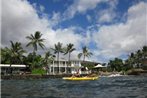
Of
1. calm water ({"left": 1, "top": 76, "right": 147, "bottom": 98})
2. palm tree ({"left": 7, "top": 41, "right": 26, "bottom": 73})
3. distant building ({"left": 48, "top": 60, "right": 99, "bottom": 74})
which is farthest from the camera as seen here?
distant building ({"left": 48, "top": 60, "right": 99, "bottom": 74})

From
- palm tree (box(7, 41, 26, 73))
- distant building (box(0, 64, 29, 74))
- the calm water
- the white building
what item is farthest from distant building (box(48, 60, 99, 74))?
the calm water

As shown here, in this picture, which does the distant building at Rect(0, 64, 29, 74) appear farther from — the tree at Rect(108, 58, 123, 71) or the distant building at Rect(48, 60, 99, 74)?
the tree at Rect(108, 58, 123, 71)

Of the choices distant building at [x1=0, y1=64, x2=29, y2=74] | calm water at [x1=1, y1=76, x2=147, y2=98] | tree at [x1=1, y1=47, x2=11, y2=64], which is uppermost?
tree at [x1=1, y1=47, x2=11, y2=64]

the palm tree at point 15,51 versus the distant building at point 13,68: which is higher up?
the palm tree at point 15,51

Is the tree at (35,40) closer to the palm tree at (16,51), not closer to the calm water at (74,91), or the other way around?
the palm tree at (16,51)

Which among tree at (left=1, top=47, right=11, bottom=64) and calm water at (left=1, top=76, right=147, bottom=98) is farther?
tree at (left=1, top=47, right=11, bottom=64)

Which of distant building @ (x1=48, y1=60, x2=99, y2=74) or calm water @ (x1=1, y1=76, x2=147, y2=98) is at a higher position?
distant building @ (x1=48, y1=60, x2=99, y2=74)

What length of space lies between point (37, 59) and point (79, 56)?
42.5m

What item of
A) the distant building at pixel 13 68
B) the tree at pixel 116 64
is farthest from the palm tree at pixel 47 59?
the tree at pixel 116 64

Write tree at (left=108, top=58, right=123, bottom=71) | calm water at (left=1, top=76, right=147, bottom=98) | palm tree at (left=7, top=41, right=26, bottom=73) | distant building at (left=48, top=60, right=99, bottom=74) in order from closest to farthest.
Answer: calm water at (left=1, top=76, right=147, bottom=98) → palm tree at (left=7, top=41, right=26, bottom=73) → distant building at (left=48, top=60, right=99, bottom=74) → tree at (left=108, top=58, right=123, bottom=71)

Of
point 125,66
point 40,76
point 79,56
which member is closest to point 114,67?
point 125,66

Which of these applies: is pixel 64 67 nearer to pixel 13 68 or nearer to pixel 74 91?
pixel 13 68

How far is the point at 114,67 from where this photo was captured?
518ft

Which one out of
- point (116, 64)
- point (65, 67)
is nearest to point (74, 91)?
point (65, 67)
